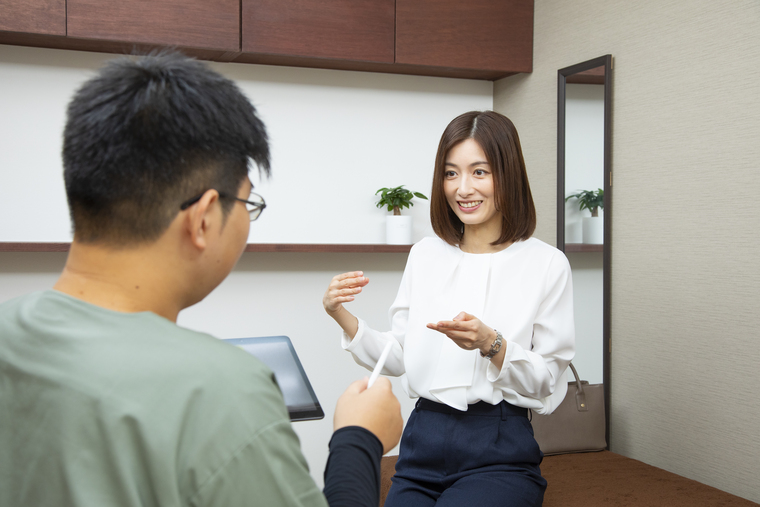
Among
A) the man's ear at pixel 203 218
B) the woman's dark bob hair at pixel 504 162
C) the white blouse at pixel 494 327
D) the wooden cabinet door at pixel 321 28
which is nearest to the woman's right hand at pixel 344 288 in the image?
the white blouse at pixel 494 327

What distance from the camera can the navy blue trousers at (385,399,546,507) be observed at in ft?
5.02

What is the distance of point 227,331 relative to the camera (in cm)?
296

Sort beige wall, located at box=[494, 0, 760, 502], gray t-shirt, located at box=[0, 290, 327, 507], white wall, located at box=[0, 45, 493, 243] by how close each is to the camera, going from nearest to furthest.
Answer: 1. gray t-shirt, located at box=[0, 290, 327, 507]
2. beige wall, located at box=[494, 0, 760, 502]
3. white wall, located at box=[0, 45, 493, 243]

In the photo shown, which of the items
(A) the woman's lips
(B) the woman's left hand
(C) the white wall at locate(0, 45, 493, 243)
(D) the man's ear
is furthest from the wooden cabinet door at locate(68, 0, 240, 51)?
(D) the man's ear

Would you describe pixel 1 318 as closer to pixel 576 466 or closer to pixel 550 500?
pixel 550 500

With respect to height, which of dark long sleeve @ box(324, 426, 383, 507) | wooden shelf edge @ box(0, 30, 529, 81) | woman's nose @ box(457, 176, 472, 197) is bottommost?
dark long sleeve @ box(324, 426, 383, 507)

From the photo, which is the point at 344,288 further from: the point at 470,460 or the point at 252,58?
the point at 252,58

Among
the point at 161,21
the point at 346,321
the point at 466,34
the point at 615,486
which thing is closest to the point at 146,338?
the point at 346,321

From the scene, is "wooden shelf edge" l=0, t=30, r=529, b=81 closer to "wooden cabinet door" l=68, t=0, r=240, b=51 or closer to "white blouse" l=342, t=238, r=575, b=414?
"wooden cabinet door" l=68, t=0, r=240, b=51

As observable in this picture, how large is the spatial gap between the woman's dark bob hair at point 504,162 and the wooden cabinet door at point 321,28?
116 centimetres

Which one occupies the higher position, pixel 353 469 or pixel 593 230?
pixel 593 230

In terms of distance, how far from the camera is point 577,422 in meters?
2.48

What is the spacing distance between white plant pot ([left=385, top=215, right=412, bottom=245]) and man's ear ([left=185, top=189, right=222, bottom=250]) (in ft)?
7.51

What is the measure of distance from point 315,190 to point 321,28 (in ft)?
2.49
